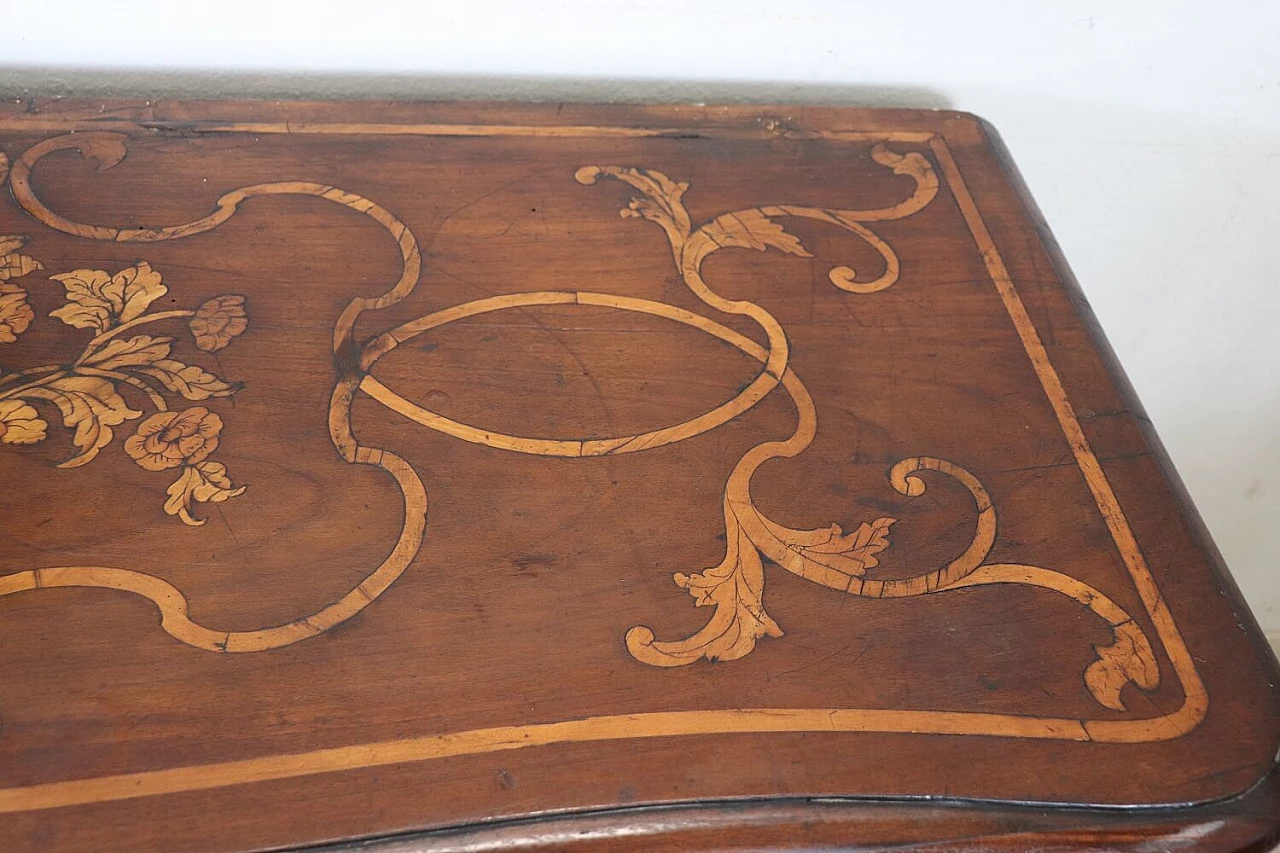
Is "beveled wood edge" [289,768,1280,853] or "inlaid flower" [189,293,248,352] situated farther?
"inlaid flower" [189,293,248,352]

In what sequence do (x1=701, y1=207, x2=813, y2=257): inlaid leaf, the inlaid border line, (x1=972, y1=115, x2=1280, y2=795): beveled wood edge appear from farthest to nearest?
(x1=701, y1=207, x2=813, y2=257): inlaid leaf < (x1=972, y1=115, x2=1280, y2=795): beveled wood edge < the inlaid border line

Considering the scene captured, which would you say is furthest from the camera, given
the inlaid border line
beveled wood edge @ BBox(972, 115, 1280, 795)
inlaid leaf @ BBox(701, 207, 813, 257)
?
inlaid leaf @ BBox(701, 207, 813, 257)

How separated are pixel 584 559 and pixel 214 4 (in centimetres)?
52

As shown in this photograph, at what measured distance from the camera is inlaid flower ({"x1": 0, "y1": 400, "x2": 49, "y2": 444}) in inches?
22.5

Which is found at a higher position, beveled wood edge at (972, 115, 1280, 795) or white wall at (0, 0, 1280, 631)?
white wall at (0, 0, 1280, 631)

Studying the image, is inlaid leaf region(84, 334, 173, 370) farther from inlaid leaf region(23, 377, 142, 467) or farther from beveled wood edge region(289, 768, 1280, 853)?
beveled wood edge region(289, 768, 1280, 853)

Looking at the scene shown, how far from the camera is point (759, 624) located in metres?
0.54

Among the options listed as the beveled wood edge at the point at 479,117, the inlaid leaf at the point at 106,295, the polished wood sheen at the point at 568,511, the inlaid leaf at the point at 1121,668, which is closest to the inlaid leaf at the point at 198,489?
the polished wood sheen at the point at 568,511

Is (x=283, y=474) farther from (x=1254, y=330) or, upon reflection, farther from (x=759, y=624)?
(x=1254, y=330)

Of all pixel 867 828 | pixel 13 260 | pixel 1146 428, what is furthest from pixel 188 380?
pixel 1146 428

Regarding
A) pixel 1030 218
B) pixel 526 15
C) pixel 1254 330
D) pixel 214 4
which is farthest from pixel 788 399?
pixel 1254 330

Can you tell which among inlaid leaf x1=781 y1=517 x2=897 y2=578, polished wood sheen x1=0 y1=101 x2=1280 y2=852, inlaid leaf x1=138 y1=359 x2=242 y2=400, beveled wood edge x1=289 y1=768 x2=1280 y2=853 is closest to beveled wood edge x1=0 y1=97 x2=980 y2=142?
polished wood sheen x1=0 y1=101 x2=1280 y2=852

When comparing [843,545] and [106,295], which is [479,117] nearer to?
[106,295]

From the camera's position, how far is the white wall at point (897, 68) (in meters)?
0.78
